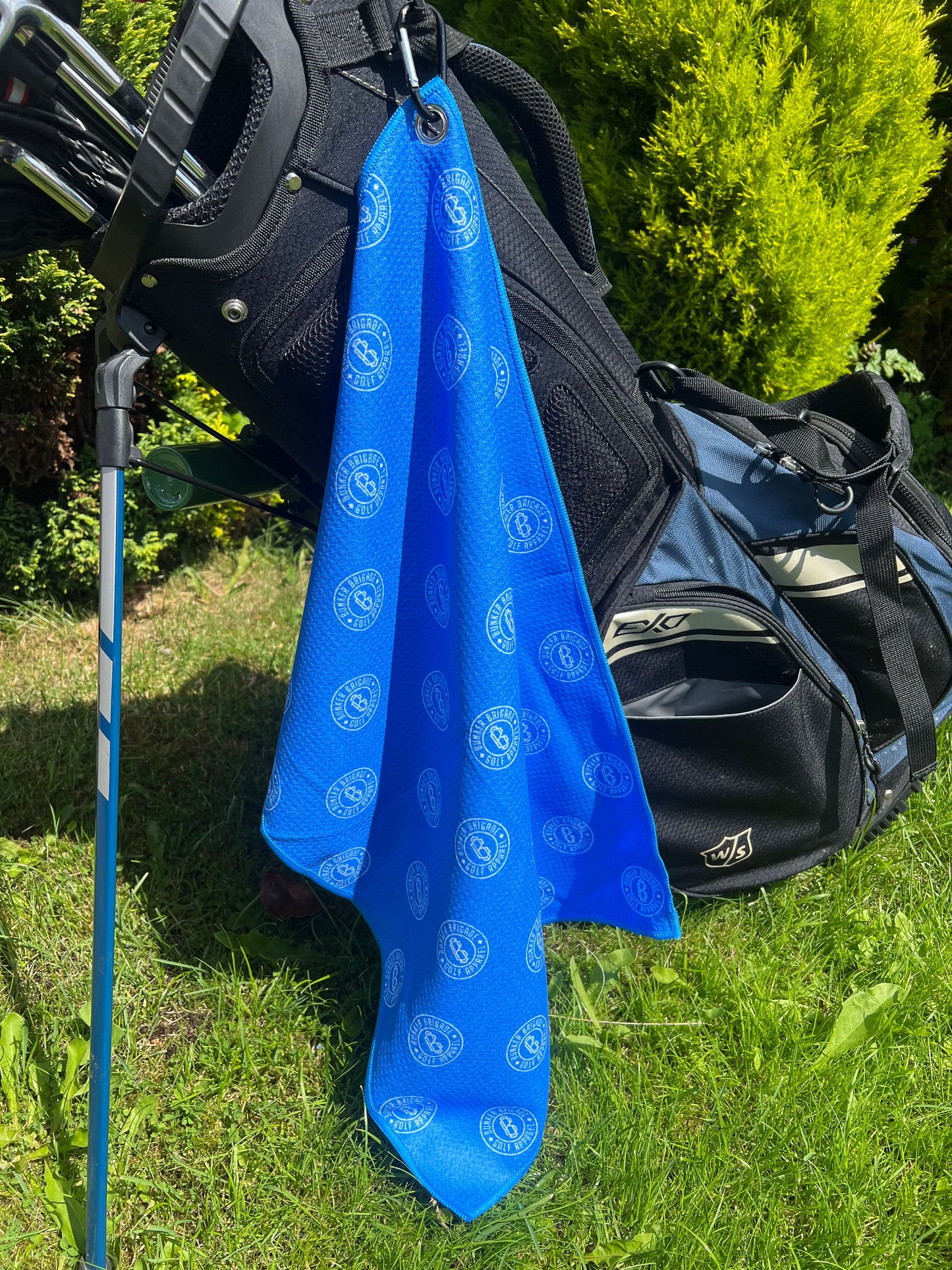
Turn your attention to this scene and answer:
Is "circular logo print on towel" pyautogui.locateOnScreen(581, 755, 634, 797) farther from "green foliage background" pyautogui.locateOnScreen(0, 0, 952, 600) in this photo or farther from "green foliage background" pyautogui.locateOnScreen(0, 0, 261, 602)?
"green foliage background" pyautogui.locateOnScreen(0, 0, 261, 602)

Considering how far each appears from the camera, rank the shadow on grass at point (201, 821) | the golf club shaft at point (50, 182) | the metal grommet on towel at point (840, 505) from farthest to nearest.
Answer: the shadow on grass at point (201, 821), the metal grommet on towel at point (840, 505), the golf club shaft at point (50, 182)

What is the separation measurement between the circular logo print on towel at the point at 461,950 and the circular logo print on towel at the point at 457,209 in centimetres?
88

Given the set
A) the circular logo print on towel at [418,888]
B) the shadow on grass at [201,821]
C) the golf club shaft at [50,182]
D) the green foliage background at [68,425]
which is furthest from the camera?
the green foliage background at [68,425]

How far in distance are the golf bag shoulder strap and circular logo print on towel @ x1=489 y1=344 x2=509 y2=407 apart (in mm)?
357

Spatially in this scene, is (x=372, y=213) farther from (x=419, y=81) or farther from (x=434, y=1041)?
(x=434, y=1041)

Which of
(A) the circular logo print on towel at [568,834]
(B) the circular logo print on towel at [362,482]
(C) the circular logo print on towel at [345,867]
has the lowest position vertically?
(C) the circular logo print on towel at [345,867]

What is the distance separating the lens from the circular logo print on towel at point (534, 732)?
141 centimetres

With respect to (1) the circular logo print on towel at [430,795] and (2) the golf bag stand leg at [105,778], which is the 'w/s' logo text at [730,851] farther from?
(2) the golf bag stand leg at [105,778]

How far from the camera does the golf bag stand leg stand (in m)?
1.18

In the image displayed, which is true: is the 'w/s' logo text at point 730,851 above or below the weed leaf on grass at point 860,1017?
above

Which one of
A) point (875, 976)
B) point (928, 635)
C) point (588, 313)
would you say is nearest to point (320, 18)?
point (588, 313)

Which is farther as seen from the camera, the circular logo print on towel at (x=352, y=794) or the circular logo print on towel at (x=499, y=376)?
the circular logo print on towel at (x=352, y=794)

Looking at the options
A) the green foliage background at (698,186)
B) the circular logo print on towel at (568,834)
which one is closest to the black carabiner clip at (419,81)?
the circular logo print on towel at (568,834)

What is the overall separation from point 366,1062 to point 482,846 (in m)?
0.55
